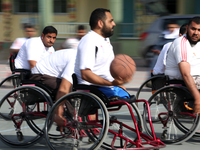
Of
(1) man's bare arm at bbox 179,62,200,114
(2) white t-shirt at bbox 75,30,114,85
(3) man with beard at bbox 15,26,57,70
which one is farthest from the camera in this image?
(3) man with beard at bbox 15,26,57,70

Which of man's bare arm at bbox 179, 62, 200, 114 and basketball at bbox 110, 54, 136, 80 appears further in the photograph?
man's bare arm at bbox 179, 62, 200, 114

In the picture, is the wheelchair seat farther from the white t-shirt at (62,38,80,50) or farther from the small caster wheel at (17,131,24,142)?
the white t-shirt at (62,38,80,50)

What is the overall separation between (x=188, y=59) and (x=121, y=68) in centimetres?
115

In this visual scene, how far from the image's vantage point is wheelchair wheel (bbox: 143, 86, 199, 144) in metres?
4.48

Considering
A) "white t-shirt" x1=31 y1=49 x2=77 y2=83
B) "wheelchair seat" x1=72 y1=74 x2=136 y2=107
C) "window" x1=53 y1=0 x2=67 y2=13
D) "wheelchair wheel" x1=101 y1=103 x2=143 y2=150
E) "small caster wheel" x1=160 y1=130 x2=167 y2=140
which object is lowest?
"small caster wheel" x1=160 y1=130 x2=167 y2=140

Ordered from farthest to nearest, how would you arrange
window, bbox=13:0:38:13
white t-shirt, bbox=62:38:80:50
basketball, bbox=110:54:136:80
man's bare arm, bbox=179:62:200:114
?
window, bbox=13:0:38:13 → white t-shirt, bbox=62:38:80:50 → man's bare arm, bbox=179:62:200:114 → basketball, bbox=110:54:136:80

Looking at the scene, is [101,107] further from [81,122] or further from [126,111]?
[126,111]

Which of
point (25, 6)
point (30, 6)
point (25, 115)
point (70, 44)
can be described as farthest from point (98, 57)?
point (25, 6)

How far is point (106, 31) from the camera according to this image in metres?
4.02

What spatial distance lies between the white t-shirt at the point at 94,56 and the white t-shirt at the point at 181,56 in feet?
3.03

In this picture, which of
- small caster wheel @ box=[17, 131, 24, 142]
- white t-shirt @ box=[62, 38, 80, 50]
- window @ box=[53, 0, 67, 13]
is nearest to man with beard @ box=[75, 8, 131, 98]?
small caster wheel @ box=[17, 131, 24, 142]

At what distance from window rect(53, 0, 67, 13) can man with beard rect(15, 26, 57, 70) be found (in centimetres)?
1319

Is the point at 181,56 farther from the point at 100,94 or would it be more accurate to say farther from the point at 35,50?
the point at 35,50

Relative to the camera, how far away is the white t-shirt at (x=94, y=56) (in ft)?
12.7
